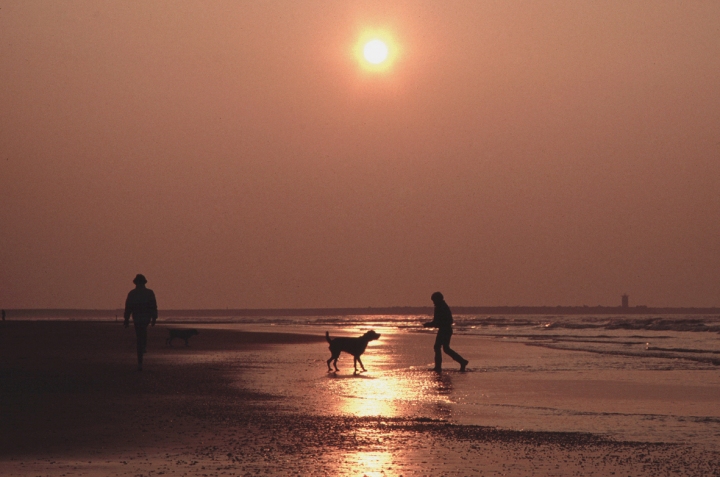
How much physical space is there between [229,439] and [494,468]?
10.1ft

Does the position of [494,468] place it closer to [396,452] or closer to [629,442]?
[396,452]

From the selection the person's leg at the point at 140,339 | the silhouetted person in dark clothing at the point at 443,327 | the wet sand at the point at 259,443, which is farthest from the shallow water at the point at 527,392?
the person's leg at the point at 140,339

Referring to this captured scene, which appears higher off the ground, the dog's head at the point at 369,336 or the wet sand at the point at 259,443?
the dog's head at the point at 369,336

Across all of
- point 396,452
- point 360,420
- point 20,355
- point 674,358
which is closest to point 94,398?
point 360,420

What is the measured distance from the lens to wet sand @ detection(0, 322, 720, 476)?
331 inches

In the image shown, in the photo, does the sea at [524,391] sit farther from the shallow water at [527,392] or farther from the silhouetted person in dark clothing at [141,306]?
the silhouetted person in dark clothing at [141,306]

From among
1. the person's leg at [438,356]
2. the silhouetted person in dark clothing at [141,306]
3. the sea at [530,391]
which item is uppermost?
the silhouetted person in dark clothing at [141,306]

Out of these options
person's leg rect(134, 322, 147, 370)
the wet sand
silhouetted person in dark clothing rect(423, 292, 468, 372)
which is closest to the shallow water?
silhouetted person in dark clothing rect(423, 292, 468, 372)

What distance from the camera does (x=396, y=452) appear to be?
30.5 ft

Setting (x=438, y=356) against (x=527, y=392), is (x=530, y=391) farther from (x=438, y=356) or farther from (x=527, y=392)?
(x=438, y=356)

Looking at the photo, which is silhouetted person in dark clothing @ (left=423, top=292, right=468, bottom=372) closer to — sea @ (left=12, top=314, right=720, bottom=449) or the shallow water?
the shallow water

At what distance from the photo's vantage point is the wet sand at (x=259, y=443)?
8406mm

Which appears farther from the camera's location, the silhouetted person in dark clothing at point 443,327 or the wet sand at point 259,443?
the silhouetted person in dark clothing at point 443,327

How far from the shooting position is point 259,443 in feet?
32.0
